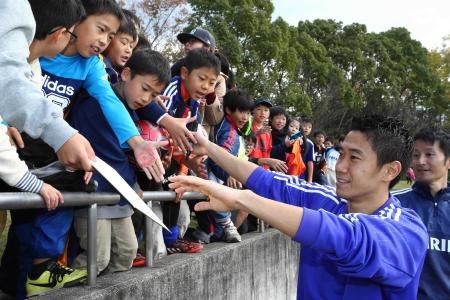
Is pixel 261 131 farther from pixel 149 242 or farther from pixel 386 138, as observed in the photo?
pixel 386 138

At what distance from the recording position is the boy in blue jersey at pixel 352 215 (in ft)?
7.00

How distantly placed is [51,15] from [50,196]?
855mm

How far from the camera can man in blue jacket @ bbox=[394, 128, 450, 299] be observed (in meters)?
3.67

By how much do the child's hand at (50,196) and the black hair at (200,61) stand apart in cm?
216

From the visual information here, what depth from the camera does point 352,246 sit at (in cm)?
212

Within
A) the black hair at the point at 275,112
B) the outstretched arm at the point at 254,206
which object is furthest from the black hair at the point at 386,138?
the black hair at the point at 275,112

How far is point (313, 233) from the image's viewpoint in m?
2.10

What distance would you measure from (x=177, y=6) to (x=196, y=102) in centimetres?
1921

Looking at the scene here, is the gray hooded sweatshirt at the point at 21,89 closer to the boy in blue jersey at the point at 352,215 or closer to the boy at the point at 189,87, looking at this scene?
the boy in blue jersey at the point at 352,215

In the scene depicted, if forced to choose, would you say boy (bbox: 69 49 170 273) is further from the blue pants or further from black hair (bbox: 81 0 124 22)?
black hair (bbox: 81 0 124 22)

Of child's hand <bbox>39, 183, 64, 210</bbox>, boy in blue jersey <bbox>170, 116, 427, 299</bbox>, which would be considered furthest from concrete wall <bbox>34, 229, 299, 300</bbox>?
boy in blue jersey <bbox>170, 116, 427, 299</bbox>

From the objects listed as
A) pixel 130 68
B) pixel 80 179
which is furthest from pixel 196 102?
pixel 80 179

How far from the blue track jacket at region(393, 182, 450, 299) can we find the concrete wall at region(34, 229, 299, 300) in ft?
4.74

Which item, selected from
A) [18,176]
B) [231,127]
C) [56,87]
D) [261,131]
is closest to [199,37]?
[231,127]
